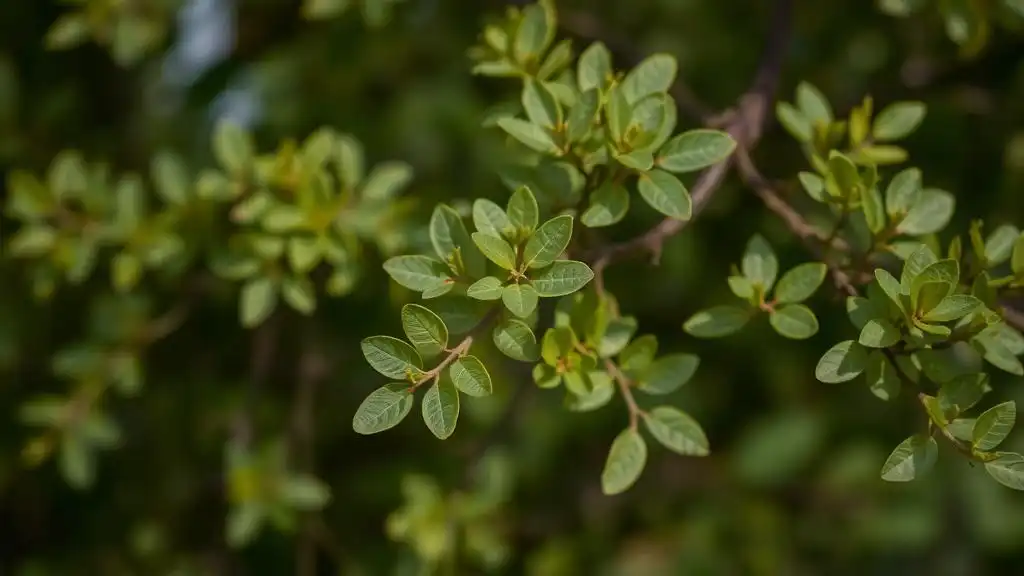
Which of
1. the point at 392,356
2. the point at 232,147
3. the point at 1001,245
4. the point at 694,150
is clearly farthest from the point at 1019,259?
the point at 232,147

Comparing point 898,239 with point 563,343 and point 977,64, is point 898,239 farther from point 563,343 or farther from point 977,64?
point 977,64

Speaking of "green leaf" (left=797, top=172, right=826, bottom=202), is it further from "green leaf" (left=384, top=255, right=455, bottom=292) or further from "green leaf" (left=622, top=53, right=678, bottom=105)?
"green leaf" (left=384, top=255, right=455, bottom=292)

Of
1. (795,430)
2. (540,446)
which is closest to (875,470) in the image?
(795,430)

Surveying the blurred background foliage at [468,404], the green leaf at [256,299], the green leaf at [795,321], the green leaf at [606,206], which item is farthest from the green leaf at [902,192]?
the green leaf at [256,299]

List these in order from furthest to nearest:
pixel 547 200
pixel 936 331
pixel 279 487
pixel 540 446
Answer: pixel 540 446 → pixel 279 487 → pixel 547 200 → pixel 936 331

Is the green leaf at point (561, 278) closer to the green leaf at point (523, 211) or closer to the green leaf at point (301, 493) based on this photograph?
the green leaf at point (523, 211)

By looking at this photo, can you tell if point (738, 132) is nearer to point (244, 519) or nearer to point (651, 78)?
point (651, 78)
